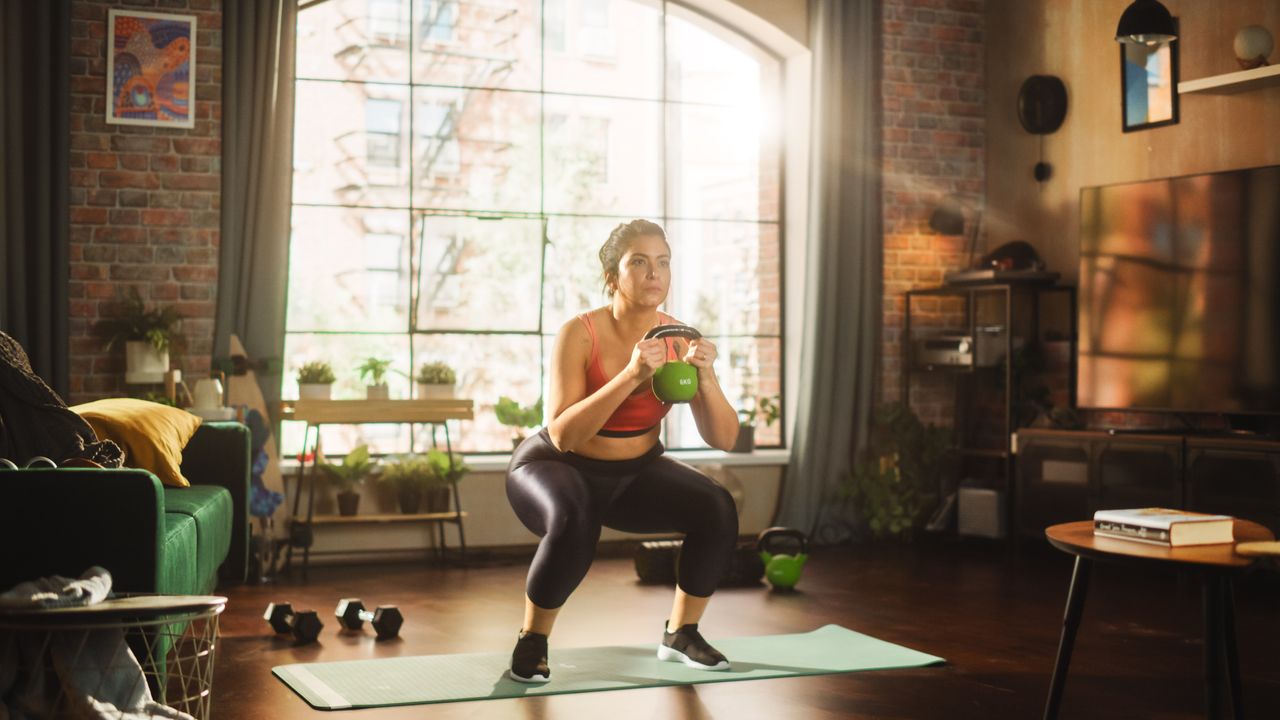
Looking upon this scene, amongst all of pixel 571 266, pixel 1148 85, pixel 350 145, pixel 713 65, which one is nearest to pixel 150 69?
pixel 350 145

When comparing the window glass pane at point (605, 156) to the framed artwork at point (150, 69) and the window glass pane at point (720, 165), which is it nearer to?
the window glass pane at point (720, 165)

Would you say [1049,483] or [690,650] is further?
Result: [1049,483]

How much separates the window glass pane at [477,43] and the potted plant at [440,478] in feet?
6.55

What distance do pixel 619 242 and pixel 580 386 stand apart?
1.38ft

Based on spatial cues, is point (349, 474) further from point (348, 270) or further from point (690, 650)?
point (690, 650)

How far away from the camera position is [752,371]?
7180 mm

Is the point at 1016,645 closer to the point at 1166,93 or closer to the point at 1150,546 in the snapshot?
the point at 1150,546

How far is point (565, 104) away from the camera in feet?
22.8

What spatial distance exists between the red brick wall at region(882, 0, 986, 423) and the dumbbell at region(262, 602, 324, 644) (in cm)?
380

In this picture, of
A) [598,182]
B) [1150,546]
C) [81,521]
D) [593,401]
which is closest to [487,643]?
[593,401]

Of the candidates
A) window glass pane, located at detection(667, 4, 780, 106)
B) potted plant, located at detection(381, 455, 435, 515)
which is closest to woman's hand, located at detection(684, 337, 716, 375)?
potted plant, located at detection(381, 455, 435, 515)

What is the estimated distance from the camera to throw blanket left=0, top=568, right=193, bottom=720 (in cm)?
243

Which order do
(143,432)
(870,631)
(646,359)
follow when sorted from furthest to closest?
(870,631)
(143,432)
(646,359)

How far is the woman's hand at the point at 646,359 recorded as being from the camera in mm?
3311
